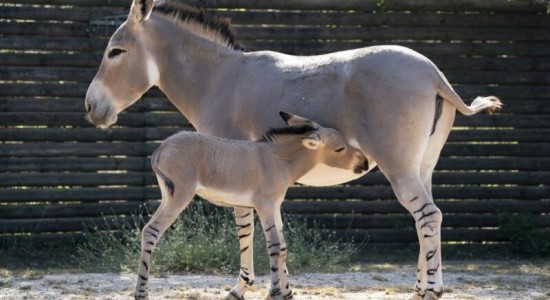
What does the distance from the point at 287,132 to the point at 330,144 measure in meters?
0.34

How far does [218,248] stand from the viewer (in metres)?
10.7

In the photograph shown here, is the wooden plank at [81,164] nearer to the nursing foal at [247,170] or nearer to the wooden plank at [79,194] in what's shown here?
the wooden plank at [79,194]

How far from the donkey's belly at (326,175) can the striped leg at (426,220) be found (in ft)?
1.47

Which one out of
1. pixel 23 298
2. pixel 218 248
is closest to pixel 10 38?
pixel 218 248

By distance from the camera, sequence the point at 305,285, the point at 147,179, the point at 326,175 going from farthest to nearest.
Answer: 1. the point at 147,179
2. the point at 305,285
3. the point at 326,175

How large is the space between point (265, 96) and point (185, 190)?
1144 millimetres

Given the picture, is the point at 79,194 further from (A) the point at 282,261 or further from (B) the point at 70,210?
(A) the point at 282,261

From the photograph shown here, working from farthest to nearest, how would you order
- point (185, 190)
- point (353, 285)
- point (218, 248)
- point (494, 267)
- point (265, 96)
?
point (494, 267) < point (218, 248) < point (353, 285) < point (265, 96) < point (185, 190)

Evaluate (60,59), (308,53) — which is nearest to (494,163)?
(308,53)

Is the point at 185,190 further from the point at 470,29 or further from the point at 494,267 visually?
the point at 470,29

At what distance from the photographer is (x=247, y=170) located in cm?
771

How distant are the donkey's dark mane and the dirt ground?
1570 millimetres

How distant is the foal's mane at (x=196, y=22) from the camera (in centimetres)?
886

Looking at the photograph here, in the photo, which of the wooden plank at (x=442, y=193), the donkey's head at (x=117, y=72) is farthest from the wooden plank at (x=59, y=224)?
the donkey's head at (x=117, y=72)
